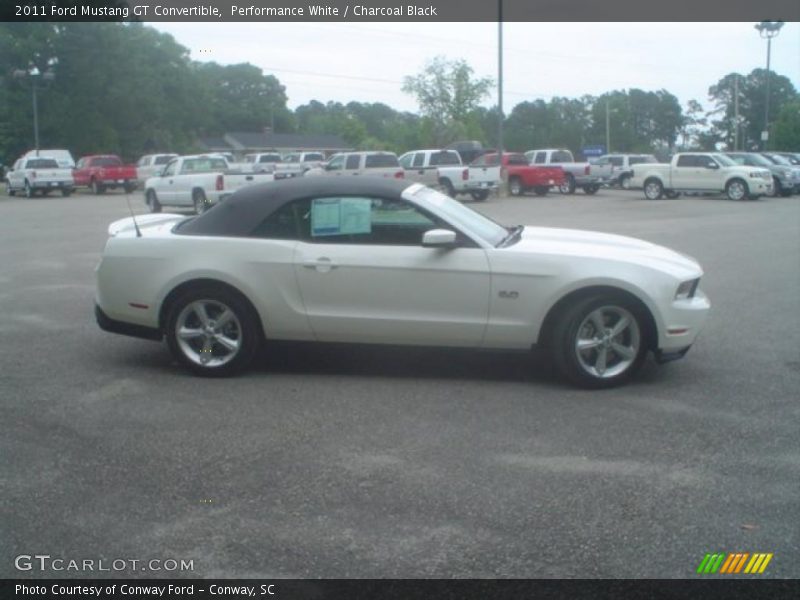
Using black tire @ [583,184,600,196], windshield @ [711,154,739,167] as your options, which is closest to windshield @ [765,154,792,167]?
windshield @ [711,154,739,167]

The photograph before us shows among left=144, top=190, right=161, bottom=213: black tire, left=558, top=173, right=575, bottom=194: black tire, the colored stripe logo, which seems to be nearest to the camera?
the colored stripe logo

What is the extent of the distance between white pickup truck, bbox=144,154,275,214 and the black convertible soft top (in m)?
15.6

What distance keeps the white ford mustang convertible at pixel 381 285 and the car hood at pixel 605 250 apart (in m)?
0.02

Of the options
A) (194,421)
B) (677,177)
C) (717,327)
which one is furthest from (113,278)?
(677,177)

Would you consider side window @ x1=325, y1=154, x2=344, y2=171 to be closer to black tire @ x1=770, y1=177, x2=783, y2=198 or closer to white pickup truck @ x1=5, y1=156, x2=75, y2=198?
white pickup truck @ x1=5, y1=156, x2=75, y2=198

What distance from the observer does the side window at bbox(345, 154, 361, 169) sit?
32.1 m

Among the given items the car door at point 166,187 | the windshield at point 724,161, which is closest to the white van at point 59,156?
the car door at point 166,187

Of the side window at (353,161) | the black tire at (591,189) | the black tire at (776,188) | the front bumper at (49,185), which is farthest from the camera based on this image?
the black tire at (591,189)

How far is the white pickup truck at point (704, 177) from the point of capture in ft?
109

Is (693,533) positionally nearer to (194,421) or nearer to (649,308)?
(649,308)

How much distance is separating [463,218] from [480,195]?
27655mm
